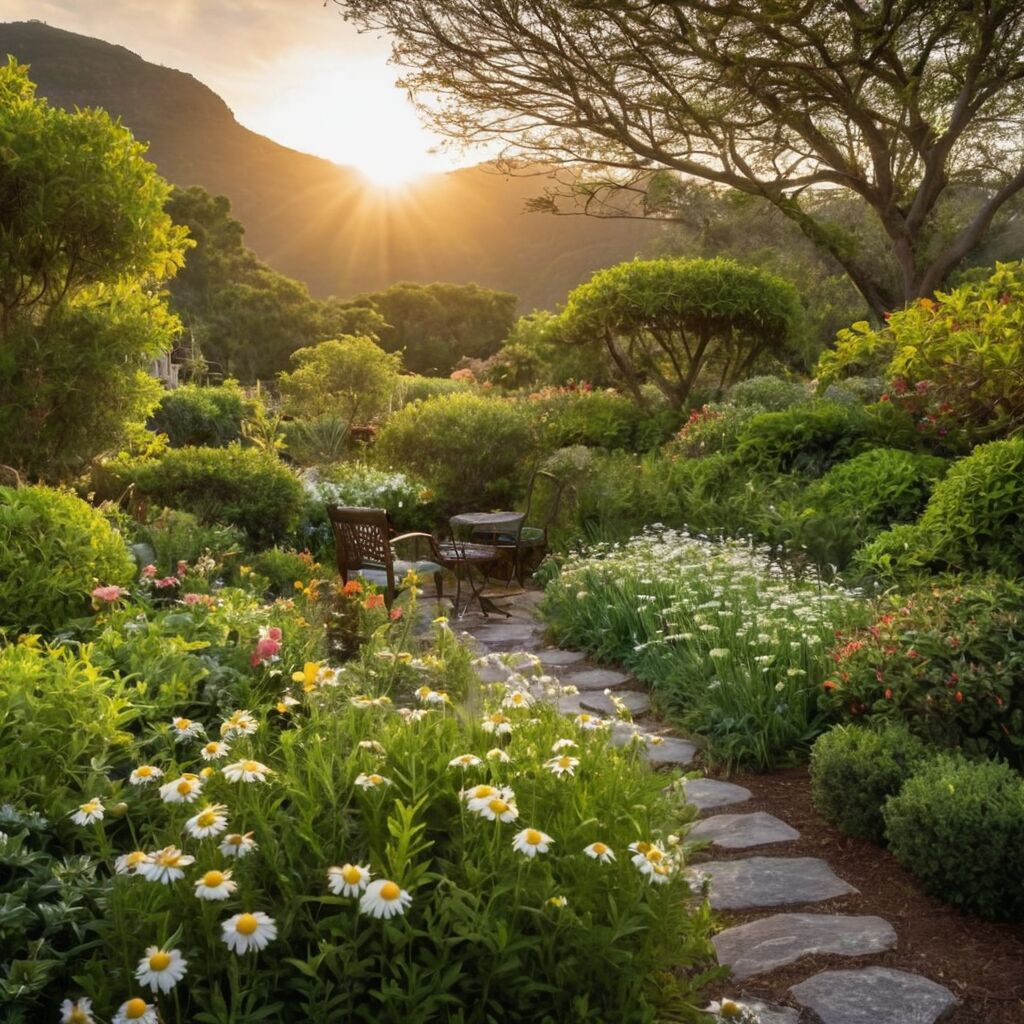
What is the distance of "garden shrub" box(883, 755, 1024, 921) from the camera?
Answer: 2.97 metres

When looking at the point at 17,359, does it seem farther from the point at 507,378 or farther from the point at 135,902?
the point at 507,378

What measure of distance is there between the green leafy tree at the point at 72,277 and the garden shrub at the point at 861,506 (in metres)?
4.95

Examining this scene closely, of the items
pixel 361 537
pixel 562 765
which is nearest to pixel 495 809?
pixel 562 765

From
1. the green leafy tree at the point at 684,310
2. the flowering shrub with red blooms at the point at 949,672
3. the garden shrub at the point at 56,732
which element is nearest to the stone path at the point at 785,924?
the flowering shrub with red blooms at the point at 949,672

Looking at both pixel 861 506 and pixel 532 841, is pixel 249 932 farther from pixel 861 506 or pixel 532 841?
→ pixel 861 506

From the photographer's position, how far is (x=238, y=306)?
113 feet

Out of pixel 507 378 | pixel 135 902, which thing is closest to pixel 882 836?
pixel 135 902

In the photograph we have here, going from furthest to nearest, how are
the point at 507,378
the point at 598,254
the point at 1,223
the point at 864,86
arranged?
the point at 598,254 < the point at 507,378 < the point at 864,86 < the point at 1,223

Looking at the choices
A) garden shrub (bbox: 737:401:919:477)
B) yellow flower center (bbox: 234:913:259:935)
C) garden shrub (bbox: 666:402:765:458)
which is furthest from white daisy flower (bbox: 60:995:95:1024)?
garden shrub (bbox: 666:402:765:458)

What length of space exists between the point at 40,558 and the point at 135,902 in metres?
2.87

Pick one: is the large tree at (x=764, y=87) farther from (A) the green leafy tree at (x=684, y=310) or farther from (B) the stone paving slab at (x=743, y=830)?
(B) the stone paving slab at (x=743, y=830)

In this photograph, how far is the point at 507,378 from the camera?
2147 cm

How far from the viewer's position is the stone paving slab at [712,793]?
4.00 meters

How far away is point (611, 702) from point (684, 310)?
27.7 feet
